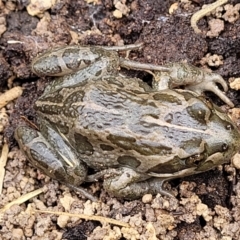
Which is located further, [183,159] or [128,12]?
[128,12]

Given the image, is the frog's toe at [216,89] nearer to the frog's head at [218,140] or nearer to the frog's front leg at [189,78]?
the frog's front leg at [189,78]

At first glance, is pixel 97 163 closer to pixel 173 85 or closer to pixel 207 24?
pixel 173 85

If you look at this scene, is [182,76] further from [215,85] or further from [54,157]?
[54,157]

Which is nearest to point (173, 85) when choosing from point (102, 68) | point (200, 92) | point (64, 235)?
point (200, 92)

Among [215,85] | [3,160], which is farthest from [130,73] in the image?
[3,160]

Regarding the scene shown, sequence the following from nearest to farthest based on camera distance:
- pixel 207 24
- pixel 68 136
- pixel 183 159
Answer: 1. pixel 183 159
2. pixel 68 136
3. pixel 207 24

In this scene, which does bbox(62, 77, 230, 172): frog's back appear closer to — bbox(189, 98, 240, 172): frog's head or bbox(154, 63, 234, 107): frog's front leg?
bbox(189, 98, 240, 172): frog's head

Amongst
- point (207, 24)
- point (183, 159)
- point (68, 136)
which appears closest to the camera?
point (183, 159)

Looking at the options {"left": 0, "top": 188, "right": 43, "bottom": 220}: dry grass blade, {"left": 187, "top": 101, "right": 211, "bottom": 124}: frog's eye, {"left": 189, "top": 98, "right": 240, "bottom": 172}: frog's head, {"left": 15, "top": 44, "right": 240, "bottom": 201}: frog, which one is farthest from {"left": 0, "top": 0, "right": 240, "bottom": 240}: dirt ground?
{"left": 187, "top": 101, "right": 211, "bottom": 124}: frog's eye
